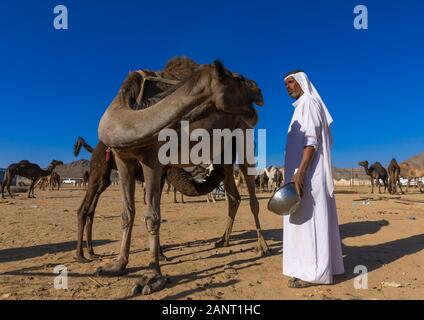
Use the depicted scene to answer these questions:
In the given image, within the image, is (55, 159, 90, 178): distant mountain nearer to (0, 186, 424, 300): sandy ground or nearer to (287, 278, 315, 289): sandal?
(0, 186, 424, 300): sandy ground

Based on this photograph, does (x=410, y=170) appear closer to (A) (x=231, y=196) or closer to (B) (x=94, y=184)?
(A) (x=231, y=196)

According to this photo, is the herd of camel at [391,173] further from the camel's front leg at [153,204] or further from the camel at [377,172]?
the camel's front leg at [153,204]

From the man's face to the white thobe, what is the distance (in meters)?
0.15

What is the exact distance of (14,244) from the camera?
7.09 m

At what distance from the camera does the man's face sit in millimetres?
4828

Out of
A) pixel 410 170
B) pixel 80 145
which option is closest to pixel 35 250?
pixel 80 145

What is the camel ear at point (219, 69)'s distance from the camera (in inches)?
152

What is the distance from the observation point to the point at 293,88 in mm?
4848

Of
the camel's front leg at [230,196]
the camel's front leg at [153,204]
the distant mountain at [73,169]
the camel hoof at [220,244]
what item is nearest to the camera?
the camel's front leg at [153,204]

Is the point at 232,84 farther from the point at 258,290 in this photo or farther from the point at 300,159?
the point at 258,290

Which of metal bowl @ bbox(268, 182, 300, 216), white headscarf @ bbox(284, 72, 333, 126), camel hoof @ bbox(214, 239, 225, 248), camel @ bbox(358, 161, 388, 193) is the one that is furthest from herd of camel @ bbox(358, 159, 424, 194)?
metal bowl @ bbox(268, 182, 300, 216)

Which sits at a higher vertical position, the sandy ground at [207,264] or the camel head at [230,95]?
the camel head at [230,95]

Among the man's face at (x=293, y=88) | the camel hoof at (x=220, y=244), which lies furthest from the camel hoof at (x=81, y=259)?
the man's face at (x=293, y=88)

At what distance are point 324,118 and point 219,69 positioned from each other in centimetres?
170
